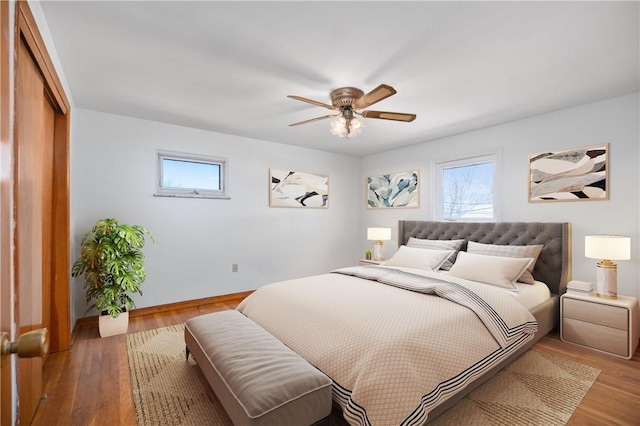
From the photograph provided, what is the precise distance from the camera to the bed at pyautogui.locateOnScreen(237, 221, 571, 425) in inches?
57.7

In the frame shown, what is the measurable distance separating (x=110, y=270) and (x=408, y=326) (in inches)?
111

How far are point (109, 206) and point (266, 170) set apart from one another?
2099 mm

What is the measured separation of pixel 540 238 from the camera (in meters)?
3.28

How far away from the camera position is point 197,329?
2.12 metres

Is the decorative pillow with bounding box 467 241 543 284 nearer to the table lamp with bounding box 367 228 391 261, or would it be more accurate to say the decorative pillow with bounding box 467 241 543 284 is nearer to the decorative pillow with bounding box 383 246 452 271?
the decorative pillow with bounding box 383 246 452 271

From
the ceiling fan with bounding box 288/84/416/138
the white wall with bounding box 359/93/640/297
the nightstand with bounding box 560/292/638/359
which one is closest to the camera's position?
the nightstand with bounding box 560/292/638/359

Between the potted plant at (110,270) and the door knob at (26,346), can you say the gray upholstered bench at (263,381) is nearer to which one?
the door knob at (26,346)

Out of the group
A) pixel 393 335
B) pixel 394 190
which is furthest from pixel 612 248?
pixel 394 190

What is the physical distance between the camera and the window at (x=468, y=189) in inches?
151

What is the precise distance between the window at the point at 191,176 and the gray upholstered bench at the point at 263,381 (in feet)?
8.38

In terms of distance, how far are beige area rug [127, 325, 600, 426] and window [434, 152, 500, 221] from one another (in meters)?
1.87

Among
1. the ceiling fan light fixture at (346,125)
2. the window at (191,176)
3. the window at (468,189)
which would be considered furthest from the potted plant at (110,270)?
the window at (468,189)

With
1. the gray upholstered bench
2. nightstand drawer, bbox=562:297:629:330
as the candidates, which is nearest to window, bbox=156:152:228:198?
the gray upholstered bench

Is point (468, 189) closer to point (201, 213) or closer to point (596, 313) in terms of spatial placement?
point (596, 313)
